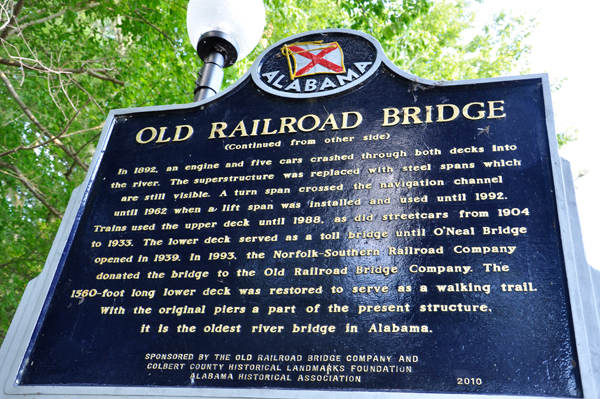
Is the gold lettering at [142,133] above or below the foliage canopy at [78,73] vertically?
below

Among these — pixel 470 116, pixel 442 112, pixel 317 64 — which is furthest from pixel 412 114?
pixel 317 64

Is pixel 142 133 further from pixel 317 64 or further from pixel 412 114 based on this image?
pixel 412 114

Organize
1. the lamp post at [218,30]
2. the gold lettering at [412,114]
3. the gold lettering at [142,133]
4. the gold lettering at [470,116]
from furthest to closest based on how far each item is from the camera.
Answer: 1. the lamp post at [218,30]
2. the gold lettering at [142,133]
3. the gold lettering at [412,114]
4. the gold lettering at [470,116]

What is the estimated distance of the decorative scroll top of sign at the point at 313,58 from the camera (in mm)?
3721

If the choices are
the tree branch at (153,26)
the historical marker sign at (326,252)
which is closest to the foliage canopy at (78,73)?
the tree branch at (153,26)

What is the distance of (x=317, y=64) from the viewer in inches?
148

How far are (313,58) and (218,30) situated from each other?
1157 mm

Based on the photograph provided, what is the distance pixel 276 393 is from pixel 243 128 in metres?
2.02

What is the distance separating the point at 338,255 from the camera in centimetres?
275

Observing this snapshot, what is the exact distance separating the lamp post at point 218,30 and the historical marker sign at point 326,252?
0.74 metres

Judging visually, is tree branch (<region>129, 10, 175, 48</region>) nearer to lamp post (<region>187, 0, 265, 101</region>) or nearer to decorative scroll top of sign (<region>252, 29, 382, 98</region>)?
lamp post (<region>187, 0, 265, 101</region>)

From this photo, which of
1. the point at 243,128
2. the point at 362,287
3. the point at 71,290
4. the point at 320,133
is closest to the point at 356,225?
the point at 362,287

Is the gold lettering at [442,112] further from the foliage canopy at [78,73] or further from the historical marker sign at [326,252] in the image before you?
the foliage canopy at [78,73]

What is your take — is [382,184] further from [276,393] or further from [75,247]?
[75,247]
